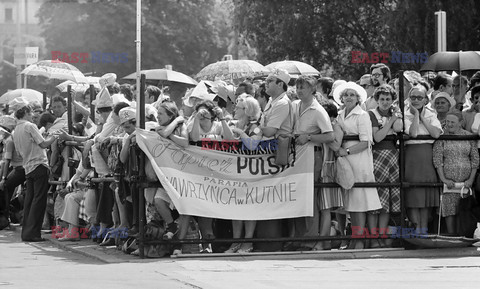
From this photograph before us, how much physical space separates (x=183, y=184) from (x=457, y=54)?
17.5 ft

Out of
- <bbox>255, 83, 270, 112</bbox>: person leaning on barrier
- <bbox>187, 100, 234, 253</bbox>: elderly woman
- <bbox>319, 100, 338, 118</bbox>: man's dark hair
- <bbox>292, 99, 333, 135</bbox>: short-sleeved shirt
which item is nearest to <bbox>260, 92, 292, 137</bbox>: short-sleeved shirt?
<bbox>292, 99, 333, 135</bbox>: short-sleeved shirt

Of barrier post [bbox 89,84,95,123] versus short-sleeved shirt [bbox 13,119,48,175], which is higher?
barrier post [bbox 89,84,95,123]

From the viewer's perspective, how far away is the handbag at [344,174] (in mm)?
13008

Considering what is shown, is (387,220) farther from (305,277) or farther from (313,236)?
(305,277)

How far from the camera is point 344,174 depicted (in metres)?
13.0

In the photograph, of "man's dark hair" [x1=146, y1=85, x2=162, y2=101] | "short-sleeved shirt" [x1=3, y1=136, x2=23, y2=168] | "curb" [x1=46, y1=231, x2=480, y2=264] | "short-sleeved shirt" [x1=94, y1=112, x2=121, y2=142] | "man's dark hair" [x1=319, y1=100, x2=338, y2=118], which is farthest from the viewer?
"short-sleeved shirt" [x1=3, y1=136, x2=23, y2=168]

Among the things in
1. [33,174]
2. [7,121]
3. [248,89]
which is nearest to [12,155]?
[7,121]

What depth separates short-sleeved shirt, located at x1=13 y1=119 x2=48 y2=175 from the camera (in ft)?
53.1

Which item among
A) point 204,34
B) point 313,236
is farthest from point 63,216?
point 204,34

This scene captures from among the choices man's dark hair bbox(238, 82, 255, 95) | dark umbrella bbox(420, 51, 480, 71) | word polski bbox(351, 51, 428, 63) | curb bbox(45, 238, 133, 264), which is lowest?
curb bbox(45, 238, 133, 264)

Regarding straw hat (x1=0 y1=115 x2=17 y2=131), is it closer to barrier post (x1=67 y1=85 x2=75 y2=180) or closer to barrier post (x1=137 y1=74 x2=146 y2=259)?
barrier post (x1=67 y1=85 x2=75 y2=180)

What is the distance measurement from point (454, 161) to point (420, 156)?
409 millimetres

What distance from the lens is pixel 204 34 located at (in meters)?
69.8

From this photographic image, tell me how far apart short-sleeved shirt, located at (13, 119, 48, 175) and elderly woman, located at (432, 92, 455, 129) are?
5.86 metres
